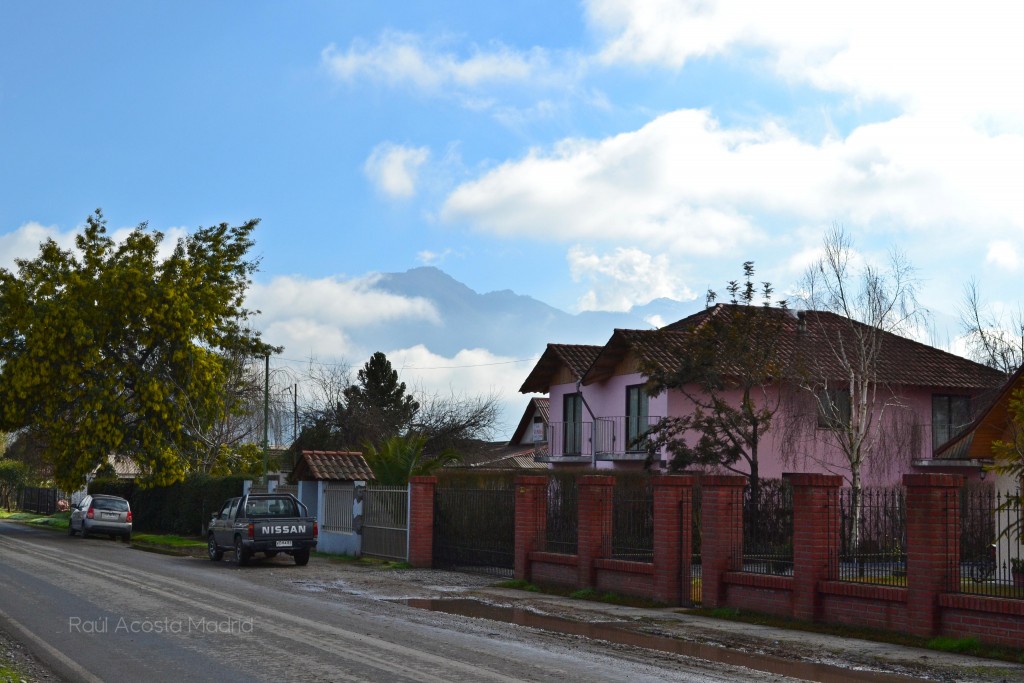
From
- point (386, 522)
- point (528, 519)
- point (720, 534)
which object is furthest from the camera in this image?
point (386, 522)

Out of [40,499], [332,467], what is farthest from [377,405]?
[332,467]

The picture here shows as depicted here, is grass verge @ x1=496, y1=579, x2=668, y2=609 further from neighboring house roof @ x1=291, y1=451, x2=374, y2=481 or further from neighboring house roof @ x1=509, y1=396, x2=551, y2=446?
neighboring house roof @ x1=509, y1=396, x2=551, y2=446

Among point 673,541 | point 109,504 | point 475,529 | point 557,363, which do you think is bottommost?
point 109,504

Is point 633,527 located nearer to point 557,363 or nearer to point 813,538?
point 813,538

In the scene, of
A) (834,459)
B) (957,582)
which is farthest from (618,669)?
(834,459)

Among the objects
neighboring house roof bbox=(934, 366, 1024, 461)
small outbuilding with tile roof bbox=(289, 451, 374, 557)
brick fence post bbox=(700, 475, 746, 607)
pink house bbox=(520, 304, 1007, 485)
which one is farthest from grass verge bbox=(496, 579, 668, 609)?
pink house bbox=(520, 304, 1007, 485)

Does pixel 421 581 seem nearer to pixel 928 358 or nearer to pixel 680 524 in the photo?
pixel 680 524

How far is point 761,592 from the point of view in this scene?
52.9 feet

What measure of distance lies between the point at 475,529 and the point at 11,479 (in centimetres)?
5670

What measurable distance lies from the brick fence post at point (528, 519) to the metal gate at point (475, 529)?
79 centimetres

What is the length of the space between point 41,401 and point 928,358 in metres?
31.5

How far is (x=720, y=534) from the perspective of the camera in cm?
1694

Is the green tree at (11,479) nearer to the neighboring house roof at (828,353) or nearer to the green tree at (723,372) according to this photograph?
the neighboring house roof at (828,353)

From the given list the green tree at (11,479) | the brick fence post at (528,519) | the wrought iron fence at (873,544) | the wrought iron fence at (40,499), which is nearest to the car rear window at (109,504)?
the brick fence post at (528,519)
